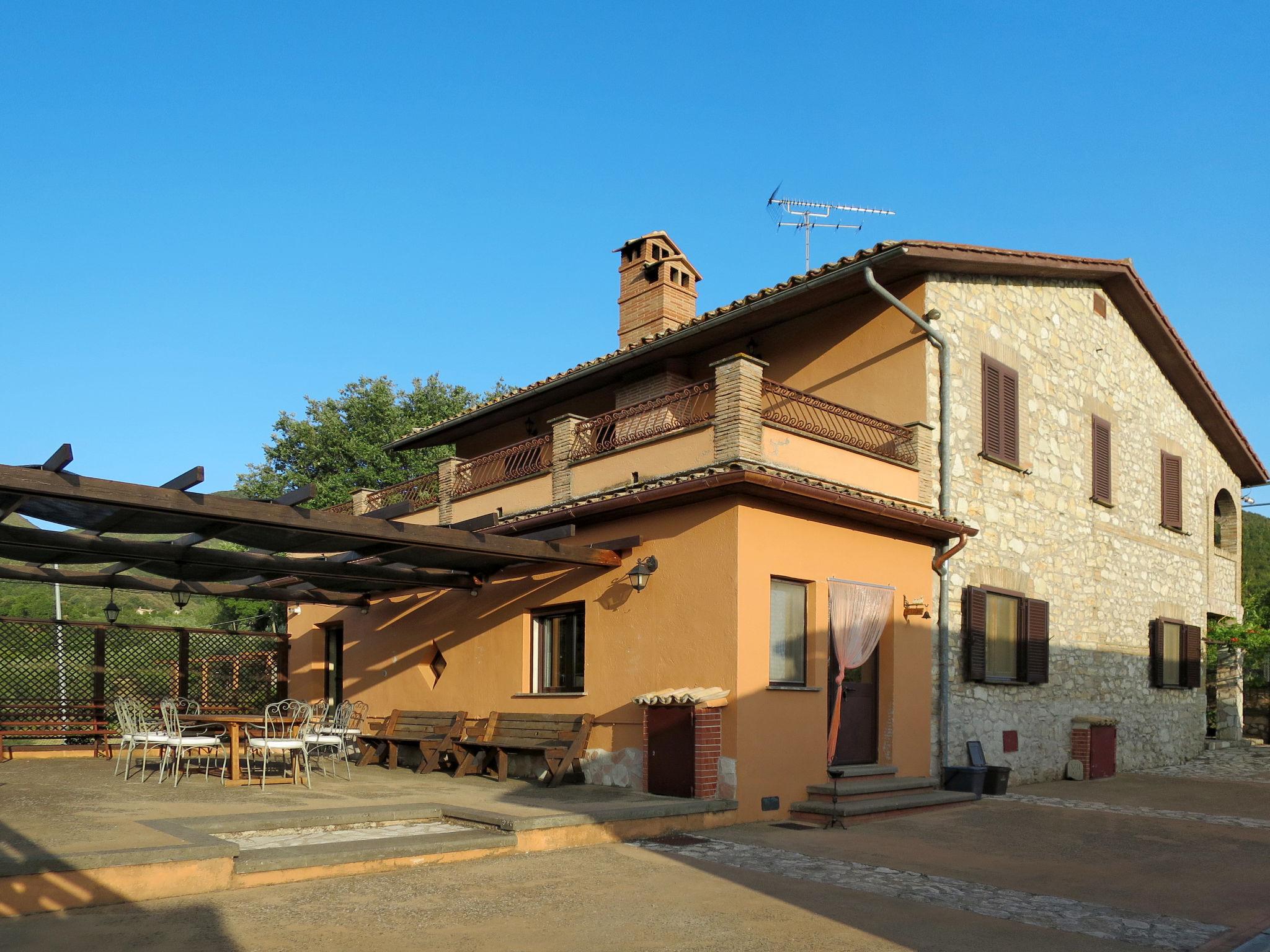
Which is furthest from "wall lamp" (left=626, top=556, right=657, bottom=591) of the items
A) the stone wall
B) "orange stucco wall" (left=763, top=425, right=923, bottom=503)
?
the stone wall

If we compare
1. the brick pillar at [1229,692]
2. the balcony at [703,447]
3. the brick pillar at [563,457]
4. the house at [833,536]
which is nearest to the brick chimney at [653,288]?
the house at [833,536]

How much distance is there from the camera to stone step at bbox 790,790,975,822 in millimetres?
10367

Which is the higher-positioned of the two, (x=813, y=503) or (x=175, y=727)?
(x=813, y=503)

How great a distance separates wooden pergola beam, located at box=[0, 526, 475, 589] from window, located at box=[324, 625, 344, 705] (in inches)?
160

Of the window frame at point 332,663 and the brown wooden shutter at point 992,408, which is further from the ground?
the brown wooden shutter at point 992,408

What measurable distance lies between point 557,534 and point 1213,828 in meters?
7.41

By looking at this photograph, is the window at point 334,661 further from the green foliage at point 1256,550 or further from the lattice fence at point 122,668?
the green foliage at point 1256,550

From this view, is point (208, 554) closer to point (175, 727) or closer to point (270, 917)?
point (175, 727)

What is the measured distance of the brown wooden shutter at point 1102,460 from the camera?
1609 cm

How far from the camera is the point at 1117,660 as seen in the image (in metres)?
16.4

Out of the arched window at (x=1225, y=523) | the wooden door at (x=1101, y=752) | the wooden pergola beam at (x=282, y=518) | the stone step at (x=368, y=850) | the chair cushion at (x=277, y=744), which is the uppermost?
the arched window at (x=1225, y=523)

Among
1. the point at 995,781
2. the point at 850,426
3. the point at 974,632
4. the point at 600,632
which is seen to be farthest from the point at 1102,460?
the point at 600,632

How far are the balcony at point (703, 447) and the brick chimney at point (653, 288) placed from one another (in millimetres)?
3469

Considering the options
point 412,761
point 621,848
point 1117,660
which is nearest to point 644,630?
point 621,848
